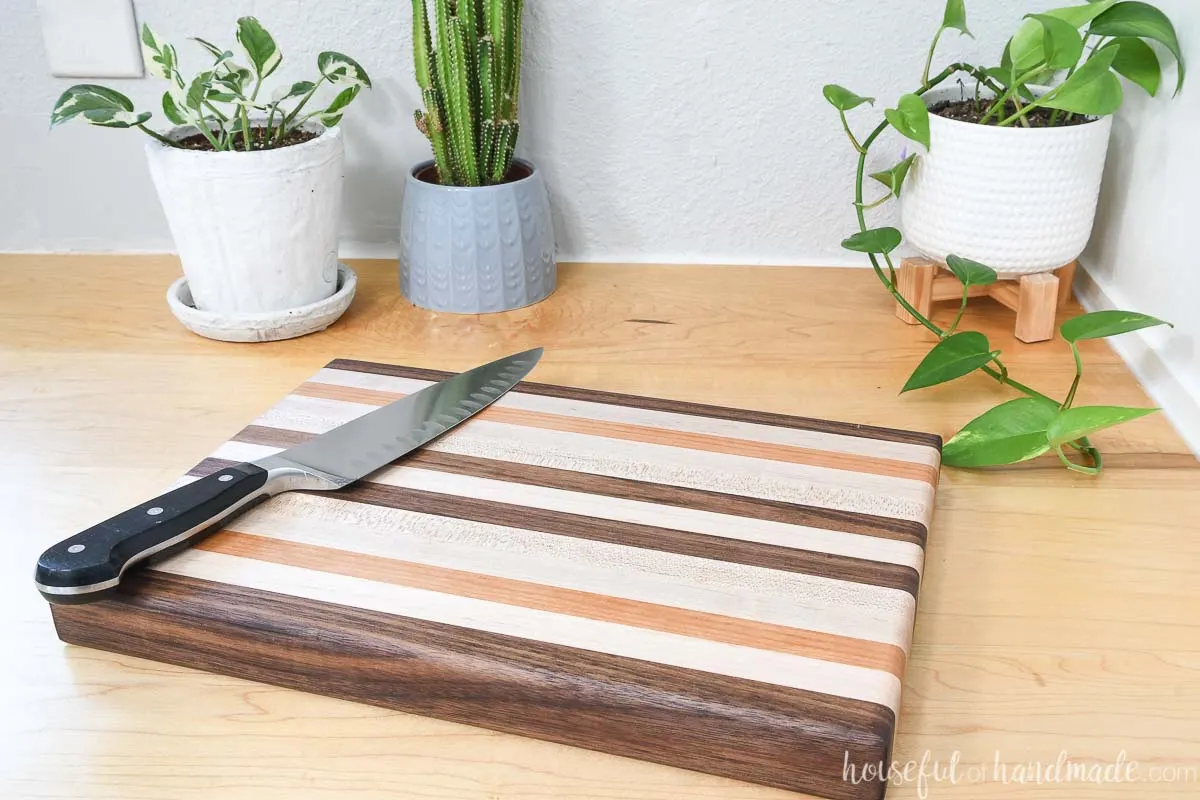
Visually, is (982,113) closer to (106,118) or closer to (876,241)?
(876,241)

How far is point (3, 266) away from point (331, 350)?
0.44 m

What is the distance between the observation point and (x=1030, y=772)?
0.51 meters

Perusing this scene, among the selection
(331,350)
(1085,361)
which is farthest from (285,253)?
(1085,361)

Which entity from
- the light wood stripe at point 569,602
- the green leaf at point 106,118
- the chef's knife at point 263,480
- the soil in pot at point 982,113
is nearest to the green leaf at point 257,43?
the green leaf at point 106,118

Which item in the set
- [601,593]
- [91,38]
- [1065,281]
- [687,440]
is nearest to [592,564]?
[601,593]

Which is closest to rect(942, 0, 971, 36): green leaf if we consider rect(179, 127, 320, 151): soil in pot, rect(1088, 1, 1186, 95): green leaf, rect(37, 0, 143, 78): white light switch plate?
rect(1088, 1, 1186, 95): green leaf

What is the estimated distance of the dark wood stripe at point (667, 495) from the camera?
62 centimetres

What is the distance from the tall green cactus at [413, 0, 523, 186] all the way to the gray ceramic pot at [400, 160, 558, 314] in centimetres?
3

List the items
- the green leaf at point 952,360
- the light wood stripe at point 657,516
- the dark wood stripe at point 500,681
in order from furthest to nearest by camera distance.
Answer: the green leaf at point 952,360 → the light wood stripe at point 657,516 → the dark wood stripe at point 500,681

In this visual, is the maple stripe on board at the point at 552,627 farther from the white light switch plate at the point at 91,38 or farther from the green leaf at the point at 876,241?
the white light switch plate at the point at 91,38

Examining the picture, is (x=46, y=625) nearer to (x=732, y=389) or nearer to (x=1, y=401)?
(x=1, y=401)

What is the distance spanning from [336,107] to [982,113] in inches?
21.9

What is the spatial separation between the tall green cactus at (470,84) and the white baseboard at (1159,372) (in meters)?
0.56

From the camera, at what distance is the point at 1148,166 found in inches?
35.7
